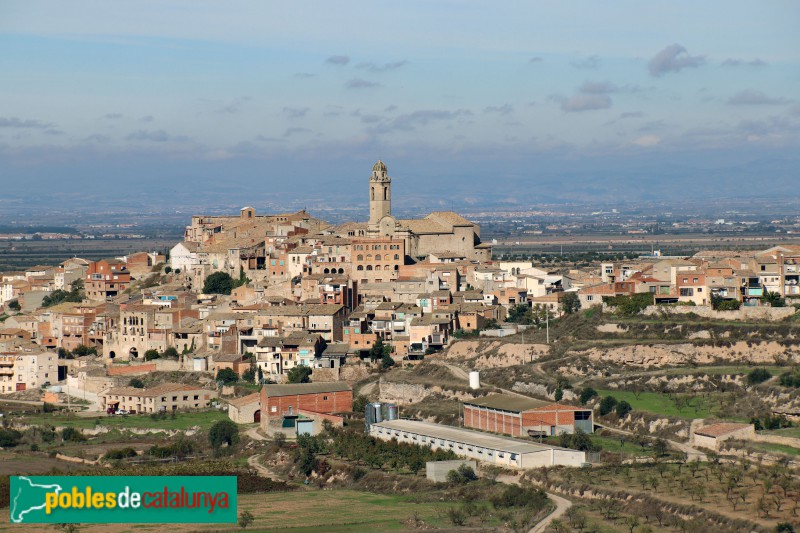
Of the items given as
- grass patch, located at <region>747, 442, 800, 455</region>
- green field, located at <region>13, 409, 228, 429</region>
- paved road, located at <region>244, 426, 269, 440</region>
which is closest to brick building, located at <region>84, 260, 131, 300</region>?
green field, located at <region>13, 409, 228, 429</region>

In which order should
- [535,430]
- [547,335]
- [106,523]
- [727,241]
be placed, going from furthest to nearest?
[727,241], [547,335], [535,430], [106,523]

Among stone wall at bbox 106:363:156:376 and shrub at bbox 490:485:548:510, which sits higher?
stone wall at bbox 106:363:156:376

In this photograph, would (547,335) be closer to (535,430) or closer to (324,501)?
(535,430)

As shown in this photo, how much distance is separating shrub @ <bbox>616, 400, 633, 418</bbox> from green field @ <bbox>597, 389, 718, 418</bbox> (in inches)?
Result: 12.0

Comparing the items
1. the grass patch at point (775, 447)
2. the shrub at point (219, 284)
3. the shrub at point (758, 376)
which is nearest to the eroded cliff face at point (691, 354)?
the shrub at point (758, 376)

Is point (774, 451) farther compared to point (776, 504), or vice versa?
point (774, 451)

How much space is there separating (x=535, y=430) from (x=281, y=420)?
9.86m

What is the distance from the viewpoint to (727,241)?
12469cm

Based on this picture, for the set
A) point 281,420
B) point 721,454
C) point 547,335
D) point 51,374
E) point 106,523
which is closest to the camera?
point 106,523

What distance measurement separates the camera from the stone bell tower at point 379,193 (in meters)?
70.1

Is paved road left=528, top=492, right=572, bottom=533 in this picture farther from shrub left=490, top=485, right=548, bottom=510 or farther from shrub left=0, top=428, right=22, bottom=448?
shrub left=0, top=428, right=22, bottom=448

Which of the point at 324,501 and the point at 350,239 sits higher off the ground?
the point at 350,239

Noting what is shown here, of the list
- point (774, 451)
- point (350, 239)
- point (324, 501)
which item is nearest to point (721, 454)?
point (774, 451)

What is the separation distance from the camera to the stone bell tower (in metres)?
70.1
